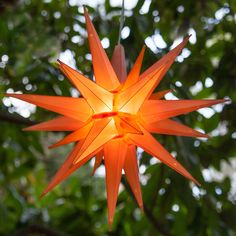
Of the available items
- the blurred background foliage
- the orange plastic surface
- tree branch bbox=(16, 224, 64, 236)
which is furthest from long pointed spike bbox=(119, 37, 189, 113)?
tree branch bbox=(16, 224, 64, 236)

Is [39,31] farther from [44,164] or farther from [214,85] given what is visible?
[44,164]

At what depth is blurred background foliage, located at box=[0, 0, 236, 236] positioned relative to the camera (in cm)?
134

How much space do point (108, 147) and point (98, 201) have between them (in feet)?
4.45

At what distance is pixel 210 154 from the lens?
1.60 metres

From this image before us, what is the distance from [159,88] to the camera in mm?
1218

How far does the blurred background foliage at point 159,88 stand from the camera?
4.41ft

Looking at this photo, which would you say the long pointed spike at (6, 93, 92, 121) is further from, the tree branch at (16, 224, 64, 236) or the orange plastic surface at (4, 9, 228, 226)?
the tree branch at (16, 224, 64, 236)

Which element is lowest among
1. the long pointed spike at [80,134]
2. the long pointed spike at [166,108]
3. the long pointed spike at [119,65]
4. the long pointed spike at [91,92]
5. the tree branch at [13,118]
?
the tree branch at [13,118]

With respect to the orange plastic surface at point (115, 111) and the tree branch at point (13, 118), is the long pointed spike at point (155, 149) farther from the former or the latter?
the tree branch at point (13, 118)

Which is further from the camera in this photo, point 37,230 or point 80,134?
point 37,230

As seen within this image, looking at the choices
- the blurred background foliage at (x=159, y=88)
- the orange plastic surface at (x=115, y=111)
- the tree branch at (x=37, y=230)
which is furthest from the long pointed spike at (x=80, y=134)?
the tree branch at (x=37, y=230)

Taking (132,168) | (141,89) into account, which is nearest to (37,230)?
(132,168)

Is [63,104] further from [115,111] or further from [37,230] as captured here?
[37,230]

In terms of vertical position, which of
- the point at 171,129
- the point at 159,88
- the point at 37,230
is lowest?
the point at 37,230
